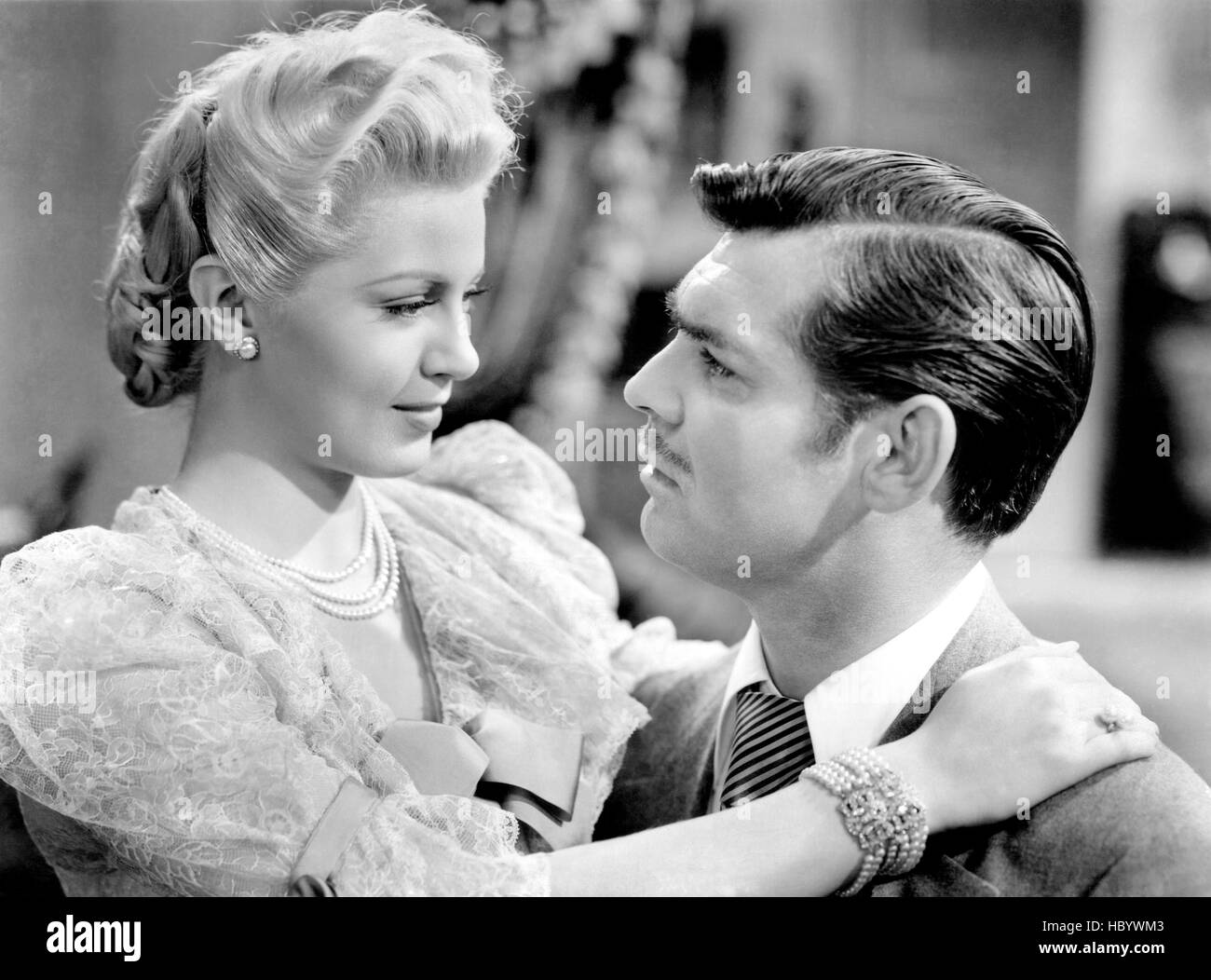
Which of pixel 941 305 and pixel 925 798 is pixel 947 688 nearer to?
pixel 925 798

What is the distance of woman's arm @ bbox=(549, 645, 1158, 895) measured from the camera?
152cm

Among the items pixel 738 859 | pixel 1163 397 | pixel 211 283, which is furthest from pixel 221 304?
pixel 1163 397

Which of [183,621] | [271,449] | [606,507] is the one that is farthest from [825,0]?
[183,621]

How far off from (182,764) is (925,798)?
88 cm

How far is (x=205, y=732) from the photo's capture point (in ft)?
4.84

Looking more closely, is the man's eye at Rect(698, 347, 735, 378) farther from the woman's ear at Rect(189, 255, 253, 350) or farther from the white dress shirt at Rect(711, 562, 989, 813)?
the woman's ear at Rect(189, 255, 253, 350)

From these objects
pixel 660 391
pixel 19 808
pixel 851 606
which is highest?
pixel 660 391

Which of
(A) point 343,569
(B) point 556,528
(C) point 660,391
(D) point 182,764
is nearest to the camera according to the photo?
(D) point 182,764

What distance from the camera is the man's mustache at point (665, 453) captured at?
171 centimetres

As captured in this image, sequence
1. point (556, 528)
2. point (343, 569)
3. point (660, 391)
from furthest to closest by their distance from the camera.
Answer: point (556, 528)
point (343, 569)
point (660, 391)

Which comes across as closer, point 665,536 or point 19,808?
point 665,536

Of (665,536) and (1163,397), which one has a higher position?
(1163,397)

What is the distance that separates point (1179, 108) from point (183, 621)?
5.34 feet
